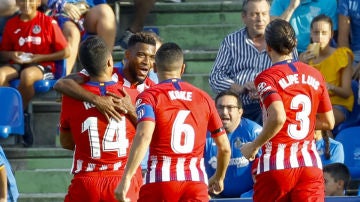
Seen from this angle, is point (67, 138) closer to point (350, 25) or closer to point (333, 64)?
point (333, 64)

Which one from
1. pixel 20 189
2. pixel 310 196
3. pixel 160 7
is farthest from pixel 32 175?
pixel 310 196

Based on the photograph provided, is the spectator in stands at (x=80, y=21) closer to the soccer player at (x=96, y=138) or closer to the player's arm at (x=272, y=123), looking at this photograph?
the soccer player at (x=96, y=138)

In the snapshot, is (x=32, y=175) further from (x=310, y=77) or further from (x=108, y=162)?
(x=310, y=77)

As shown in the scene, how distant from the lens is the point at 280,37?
802 centimetres

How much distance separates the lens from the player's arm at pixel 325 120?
26.9ft

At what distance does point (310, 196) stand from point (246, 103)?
120 inches

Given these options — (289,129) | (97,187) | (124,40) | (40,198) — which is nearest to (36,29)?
(124,40)

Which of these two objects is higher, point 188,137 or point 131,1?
point 131,1

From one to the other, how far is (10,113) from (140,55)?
307cm

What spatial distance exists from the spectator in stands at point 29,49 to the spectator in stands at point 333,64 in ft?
8.99

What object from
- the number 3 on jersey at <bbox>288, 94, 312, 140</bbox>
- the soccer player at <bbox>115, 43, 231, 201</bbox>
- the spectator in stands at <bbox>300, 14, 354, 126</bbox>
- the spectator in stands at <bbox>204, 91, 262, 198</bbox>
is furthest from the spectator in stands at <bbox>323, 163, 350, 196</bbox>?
the soccer player at <bbox>115, 43, 231, 201</bbox>

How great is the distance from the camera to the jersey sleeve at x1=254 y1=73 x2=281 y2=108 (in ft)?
25.9

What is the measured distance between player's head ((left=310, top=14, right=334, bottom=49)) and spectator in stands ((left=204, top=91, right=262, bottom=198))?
148cm

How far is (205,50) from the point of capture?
41.0 ft
